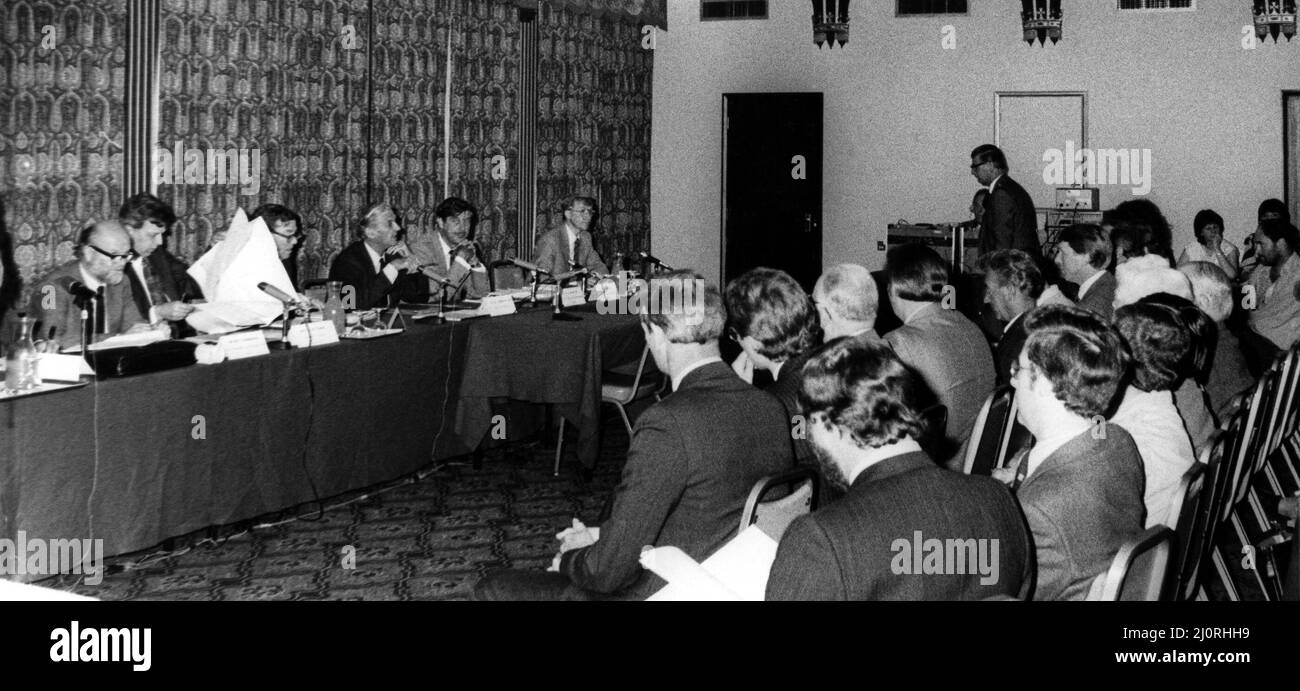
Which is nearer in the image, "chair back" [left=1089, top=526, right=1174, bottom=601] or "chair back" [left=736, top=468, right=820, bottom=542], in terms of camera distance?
"chair back" [left=1089, top=526, right=1174, bottom=601]

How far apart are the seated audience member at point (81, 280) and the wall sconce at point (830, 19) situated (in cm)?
642

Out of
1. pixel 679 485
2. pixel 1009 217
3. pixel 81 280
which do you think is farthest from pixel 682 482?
pixel 1009 217

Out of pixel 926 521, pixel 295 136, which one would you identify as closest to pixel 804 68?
pixel 295 136

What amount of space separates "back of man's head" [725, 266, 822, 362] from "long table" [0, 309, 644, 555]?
188 centimetres

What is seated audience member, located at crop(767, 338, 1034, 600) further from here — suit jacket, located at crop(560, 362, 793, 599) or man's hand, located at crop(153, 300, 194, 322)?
man's hand, located at crop(153, 300, 194, 322)

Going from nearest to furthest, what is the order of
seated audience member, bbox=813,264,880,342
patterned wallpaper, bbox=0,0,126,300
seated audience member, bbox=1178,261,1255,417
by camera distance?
seated audience member, bbox=813,264,880,342, seated audience member, bbox=1178,261,1255,417, patterned wallpaper, bbox=0,0,126,300

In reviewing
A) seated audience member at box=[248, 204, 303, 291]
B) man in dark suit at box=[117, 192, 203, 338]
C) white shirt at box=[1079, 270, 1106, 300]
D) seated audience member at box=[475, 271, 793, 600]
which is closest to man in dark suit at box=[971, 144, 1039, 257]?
white shirt at box=[1079, 270, 1106, 300]

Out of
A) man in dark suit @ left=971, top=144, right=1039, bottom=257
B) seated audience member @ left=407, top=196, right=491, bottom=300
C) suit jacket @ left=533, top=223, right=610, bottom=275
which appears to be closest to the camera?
seated audience member @ left=407, top=196, right=491, bottom=300

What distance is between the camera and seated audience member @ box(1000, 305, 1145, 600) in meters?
2.31

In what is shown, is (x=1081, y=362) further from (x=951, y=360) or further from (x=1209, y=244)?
(x=1209, y=244)

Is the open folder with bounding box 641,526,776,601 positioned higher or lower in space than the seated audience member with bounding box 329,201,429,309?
lower

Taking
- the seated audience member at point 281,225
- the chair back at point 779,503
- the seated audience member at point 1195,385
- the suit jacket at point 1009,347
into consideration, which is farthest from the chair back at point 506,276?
the chair back at point 779,503

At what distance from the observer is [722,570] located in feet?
7.01
